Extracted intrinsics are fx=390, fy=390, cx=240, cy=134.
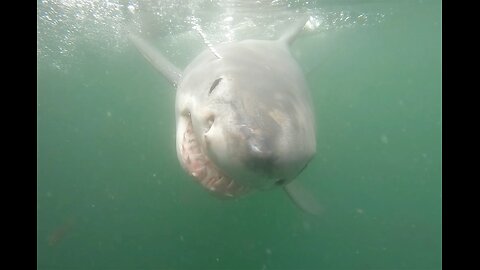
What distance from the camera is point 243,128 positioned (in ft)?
9.05

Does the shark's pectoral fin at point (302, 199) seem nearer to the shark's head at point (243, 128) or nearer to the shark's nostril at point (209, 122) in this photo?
the shark's head at point (243, 128)

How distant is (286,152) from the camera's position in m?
2.84

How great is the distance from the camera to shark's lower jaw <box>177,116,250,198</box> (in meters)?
3.30

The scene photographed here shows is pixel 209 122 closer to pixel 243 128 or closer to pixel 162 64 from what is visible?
pixel 243 128

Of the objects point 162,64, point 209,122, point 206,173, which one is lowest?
point 162,64

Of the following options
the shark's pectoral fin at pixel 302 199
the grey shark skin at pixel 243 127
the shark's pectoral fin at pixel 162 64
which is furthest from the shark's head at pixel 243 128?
the shark's pectoral fin at pixel 302 199

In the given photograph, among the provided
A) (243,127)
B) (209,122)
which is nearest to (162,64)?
(209,122)

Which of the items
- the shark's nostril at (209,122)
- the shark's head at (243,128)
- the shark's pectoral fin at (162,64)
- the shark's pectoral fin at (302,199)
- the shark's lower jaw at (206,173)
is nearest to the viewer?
the shark's head at (243,128)

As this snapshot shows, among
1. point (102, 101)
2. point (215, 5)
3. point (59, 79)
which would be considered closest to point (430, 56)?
point (215, 5)

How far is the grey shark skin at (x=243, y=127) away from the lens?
276cm

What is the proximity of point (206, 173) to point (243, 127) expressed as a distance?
763mm

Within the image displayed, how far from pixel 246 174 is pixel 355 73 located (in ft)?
164

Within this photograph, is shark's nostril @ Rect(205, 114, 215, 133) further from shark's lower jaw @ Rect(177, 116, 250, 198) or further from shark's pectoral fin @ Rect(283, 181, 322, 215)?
shark's pectoral fin @ Rect(283, 181, 322, 215)

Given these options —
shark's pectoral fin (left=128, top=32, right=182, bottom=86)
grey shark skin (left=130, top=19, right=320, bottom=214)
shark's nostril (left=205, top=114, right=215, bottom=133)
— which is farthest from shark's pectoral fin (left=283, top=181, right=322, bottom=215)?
shark's nostril (left=205, top=114, right=215, bottom=133)
